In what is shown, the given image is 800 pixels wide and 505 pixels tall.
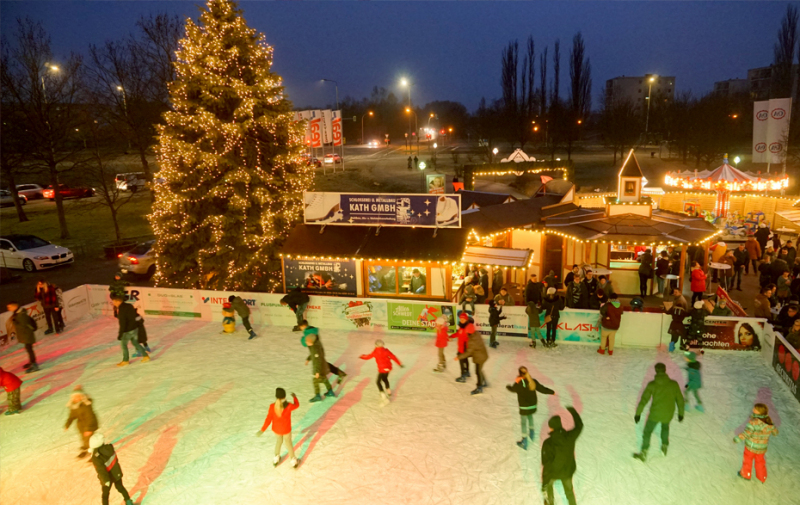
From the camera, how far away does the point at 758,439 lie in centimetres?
736

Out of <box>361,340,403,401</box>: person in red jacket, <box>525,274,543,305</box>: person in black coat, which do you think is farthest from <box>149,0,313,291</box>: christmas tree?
<box>525,274,543,305</box>: person in black coat

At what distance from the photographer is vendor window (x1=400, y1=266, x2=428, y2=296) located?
51.0ft

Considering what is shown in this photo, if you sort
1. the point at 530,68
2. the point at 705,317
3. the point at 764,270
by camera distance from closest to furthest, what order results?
the point at 705,317 → the point at 764,270 → the point at 530,68

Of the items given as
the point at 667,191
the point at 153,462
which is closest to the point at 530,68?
the point at 667,191

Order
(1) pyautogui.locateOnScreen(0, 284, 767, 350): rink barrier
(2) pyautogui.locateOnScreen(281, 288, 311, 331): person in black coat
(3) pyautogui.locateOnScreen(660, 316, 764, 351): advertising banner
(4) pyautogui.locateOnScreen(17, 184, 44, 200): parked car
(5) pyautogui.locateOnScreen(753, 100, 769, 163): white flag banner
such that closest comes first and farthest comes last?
(3) pyautogui.locateOnScreen(660, 316, 764, 351): advertising banner, (1) pyautogui.locateOnScreen(0, 284, 767, 350): rink barrier, (2) pyautogui.locateOnScreen(281, 288, 311, 331): person in black coat, (5) pyautogui.locateOnScreen(753, 100, 769, 163): white flag banner, (4) pyautogui.locateOnScreen(17, 184, 44, 200): parked car

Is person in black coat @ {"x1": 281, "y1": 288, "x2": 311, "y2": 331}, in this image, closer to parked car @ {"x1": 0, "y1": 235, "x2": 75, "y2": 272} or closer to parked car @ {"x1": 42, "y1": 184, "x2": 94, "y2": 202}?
parked car @ {"x1": 0, "y1": 235, "x2": 75, "y2": 272}

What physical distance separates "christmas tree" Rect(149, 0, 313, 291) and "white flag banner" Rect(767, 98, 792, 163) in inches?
928

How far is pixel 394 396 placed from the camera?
35.3ft

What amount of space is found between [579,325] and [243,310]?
861 centimetres

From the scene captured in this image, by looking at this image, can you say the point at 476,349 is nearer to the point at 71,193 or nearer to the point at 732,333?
the point at 732,333

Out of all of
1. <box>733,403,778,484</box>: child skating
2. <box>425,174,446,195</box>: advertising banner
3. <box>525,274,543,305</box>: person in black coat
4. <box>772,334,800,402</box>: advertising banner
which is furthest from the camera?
<box>425,174,446,195</box>: advertising banner

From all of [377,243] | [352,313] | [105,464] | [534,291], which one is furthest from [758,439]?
[377,243]

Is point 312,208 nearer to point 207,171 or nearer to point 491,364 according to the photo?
point 207,171

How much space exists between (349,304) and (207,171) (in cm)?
665
